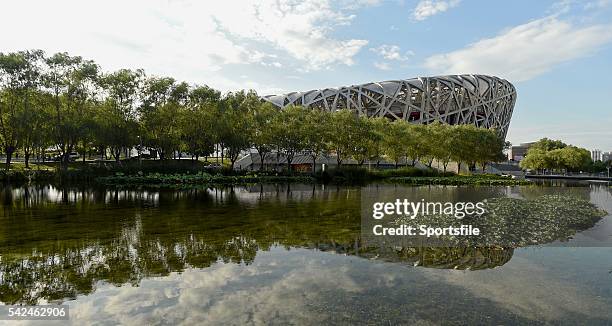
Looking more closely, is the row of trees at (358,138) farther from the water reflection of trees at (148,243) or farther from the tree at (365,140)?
the water reflection of trees at (148,243)

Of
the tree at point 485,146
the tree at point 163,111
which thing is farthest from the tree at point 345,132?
the tree at point 163,111

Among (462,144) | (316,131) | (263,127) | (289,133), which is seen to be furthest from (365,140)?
(263,127)

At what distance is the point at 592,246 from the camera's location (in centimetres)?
1284

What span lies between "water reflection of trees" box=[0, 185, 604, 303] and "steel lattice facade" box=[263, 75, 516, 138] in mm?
74656

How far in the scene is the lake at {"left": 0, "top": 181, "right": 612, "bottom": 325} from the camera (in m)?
7.00

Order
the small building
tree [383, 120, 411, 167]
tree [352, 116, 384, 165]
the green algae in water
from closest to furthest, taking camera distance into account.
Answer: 1. the green algae in water
2. tree [352, 116, 384, 165]
3. tree [383, 120, 411, 167]
4. the small building

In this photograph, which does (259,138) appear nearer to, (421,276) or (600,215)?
(600,215)

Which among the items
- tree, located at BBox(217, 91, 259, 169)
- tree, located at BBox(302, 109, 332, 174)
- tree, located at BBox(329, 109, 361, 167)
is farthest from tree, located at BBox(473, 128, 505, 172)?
tree, located at BBox(217, 91, 259, 169)

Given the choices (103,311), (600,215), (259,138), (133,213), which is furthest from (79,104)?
(600,215)

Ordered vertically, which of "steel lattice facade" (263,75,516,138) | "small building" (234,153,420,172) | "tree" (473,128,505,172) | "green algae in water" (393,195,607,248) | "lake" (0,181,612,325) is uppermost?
"steel lattice facade" (263,75,516,138)

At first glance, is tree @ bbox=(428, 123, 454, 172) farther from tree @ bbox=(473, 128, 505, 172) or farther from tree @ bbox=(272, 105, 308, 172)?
tree @ bbox=(272, 105, 308, 172)

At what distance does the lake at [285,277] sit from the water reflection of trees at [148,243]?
0.18 ft

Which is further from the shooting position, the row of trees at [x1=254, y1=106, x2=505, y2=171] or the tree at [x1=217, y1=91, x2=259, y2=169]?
the row of trees at [x1=254, y1=106, x2=505, y2=171]

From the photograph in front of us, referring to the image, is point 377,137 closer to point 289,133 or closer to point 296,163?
point 289,133
